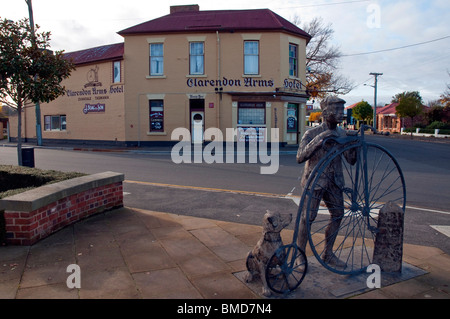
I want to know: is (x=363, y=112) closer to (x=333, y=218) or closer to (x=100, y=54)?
(x=100, y=54)

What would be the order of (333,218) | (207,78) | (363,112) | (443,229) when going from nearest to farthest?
(333,218), (443,229), (207,78), (363,112)

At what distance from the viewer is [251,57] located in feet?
72.6

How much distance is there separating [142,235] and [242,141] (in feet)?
56.7

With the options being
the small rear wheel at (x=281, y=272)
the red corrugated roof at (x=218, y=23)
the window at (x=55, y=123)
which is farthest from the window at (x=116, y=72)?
the small rear wheel at (x=281, y=272)

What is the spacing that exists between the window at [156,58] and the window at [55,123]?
346 inches

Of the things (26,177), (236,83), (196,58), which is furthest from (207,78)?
(26,177)

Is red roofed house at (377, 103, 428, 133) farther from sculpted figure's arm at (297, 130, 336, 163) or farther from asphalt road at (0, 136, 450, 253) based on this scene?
sculpted figure's arm at (297, 130, 336, 163)

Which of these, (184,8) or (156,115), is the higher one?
(184,8)

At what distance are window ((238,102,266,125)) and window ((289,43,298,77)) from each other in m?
3.26

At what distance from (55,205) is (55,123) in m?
24.6

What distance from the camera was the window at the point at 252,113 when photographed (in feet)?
72.9

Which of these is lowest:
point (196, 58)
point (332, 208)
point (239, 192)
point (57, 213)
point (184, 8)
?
point (239, 192)

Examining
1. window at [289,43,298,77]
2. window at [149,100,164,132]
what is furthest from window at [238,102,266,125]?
window at [149,100,164,132]

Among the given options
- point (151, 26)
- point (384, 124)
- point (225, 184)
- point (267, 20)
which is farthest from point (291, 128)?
point (384, 124)
